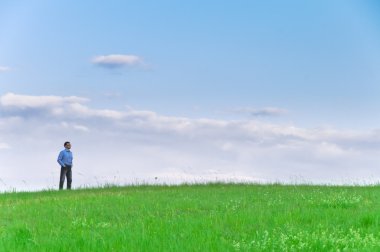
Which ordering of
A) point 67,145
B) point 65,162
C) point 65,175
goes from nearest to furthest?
point 65,162 → point 67,145 → point 65,175

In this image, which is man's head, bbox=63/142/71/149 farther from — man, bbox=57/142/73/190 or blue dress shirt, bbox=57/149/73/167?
blue dress shirt, bbox=57/149/73/167

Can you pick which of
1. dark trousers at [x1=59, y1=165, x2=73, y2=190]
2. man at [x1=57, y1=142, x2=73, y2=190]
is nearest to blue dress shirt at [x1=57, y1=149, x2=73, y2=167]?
man at [x1=57, y1=142, x2=73, y2=190]

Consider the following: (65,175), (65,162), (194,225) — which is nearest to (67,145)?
(65,162)

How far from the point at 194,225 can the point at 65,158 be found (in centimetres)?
2200

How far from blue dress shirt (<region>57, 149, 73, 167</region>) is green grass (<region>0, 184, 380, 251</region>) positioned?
41.4 feet

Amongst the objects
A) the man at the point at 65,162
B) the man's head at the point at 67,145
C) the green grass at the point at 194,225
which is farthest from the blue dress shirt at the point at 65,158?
the green grass at the point at 194,225

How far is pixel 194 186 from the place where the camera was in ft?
99.1

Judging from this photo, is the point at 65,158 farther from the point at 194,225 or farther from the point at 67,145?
the point at 194,225

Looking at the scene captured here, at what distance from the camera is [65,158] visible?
34.2 meters

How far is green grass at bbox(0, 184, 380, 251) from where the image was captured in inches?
436

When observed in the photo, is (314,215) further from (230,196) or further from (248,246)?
(230,196)

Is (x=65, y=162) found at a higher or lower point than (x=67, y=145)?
lower

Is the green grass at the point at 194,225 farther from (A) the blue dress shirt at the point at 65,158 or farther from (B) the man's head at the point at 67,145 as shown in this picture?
(B) the man's head at the point at 67,145

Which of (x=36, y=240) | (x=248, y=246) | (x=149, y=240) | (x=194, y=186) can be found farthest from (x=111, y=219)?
(x=194, y=186)
